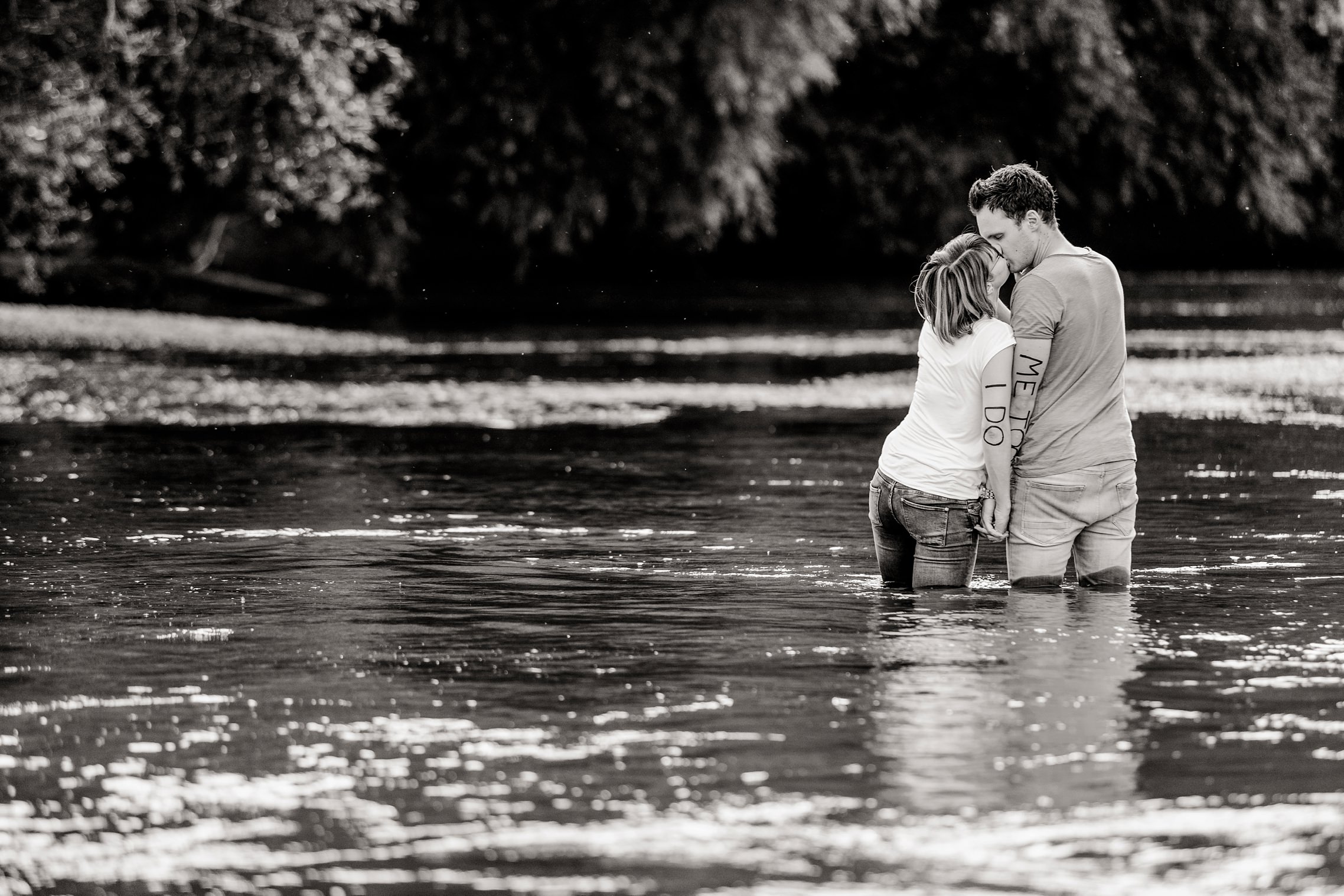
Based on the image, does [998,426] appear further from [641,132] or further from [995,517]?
[641,132]

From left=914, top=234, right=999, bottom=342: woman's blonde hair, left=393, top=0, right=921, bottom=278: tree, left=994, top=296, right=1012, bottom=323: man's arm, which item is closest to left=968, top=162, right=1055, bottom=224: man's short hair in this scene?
left=914, top=234, right=999, bottom=342: woman's blonde hair

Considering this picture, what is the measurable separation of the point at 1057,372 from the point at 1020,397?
0.14m

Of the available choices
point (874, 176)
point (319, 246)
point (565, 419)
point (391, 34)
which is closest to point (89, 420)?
point (565, 419)

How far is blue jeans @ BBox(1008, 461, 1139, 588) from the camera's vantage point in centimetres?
665

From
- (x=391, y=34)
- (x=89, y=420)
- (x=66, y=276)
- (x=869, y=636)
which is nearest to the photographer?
(x=869, y=636)

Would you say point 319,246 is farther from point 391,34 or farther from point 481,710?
point 481,710

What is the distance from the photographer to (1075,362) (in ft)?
21.7

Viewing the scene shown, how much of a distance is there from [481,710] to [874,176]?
108 ft

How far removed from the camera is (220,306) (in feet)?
113

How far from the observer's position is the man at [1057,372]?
259 inches

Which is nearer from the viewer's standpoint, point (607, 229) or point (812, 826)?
point (812, 826)

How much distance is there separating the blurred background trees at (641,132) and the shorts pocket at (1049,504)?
14.4m

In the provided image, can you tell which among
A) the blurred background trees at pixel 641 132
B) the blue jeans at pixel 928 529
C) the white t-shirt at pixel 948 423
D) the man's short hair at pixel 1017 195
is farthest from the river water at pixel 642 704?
the blurred background trees at pixel 641 132

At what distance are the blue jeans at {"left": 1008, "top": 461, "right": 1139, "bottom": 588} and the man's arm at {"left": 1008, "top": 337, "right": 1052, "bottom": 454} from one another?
0.21 meters
